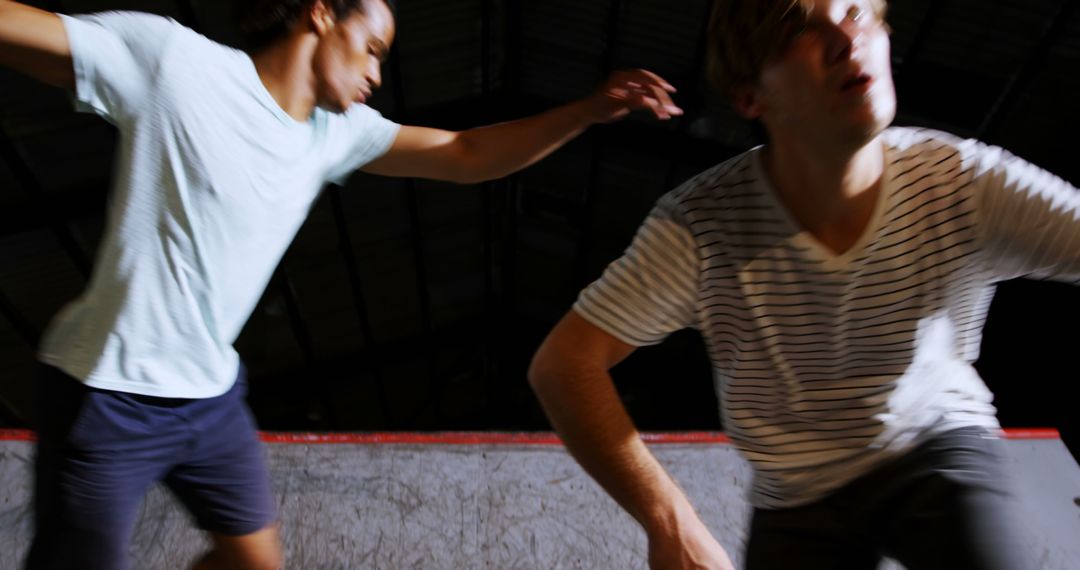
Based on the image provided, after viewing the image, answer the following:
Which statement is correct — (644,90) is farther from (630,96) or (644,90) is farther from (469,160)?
(469,160)

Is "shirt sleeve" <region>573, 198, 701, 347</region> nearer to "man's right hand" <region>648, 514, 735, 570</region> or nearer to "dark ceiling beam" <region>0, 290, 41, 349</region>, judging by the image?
"man's right hand" <region>648, 514, 735, 570</region>

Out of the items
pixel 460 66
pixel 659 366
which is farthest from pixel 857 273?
pixel 659 366

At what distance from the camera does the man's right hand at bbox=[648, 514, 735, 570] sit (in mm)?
1050

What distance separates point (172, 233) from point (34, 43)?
12.3 inches

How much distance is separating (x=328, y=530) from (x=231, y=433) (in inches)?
26.9

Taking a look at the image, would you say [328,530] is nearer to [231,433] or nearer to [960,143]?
[231,433]

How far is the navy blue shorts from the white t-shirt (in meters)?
0.03

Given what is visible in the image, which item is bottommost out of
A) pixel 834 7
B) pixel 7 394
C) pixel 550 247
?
pixel 7 394

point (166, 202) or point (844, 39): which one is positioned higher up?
point (844, 39)

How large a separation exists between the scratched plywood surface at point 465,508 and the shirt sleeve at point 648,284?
101 cm

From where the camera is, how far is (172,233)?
1.23m

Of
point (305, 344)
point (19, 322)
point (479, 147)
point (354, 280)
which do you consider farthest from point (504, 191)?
point (479, 147)

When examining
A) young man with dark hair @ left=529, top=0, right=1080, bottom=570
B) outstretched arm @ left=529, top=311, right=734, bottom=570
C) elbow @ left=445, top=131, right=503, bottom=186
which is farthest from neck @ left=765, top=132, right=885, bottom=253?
elbow @ left=445, top=131, right=503, bottom=186

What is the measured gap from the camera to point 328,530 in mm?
2006
